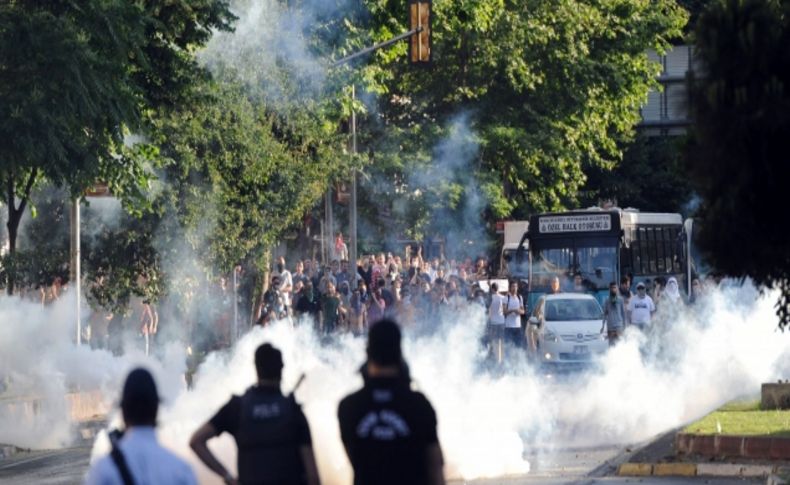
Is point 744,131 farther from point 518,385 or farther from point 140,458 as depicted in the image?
point 518,385

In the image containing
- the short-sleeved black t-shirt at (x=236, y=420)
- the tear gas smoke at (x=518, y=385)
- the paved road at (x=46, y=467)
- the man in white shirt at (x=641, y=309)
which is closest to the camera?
the short-sleeved black t-shirt at (x=236, y=420)

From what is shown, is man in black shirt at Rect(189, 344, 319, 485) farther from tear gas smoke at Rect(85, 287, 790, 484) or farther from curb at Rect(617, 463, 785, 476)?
curb at Rect(617, 463, 785, 476)

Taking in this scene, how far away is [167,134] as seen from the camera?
1120 inches

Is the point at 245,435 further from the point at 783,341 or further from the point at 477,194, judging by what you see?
the point at 477,194

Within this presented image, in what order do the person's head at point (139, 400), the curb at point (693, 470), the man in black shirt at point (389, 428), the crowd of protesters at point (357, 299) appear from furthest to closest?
the crowd of protesters at point (357, 299) → the curb at point (693, 470) → the man in black shirt at point (389, 428) → the person's head at point (139, 400)

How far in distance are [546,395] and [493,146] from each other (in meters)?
21.8

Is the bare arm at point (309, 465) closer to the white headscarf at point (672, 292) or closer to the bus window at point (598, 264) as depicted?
the white headscarf at point (672, 292)

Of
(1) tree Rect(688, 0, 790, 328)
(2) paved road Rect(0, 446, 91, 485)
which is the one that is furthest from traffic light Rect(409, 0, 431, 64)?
(1) tree Rect(688, 0, 790, 328)

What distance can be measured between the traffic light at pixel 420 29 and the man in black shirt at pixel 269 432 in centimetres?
1819

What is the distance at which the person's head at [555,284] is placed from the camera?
3225cm

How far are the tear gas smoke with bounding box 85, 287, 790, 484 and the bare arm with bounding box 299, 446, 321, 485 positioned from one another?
5076 millimetres

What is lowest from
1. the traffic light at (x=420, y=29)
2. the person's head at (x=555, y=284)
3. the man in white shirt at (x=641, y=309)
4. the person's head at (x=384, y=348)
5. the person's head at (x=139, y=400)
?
the person's head at (x=139, y=400)

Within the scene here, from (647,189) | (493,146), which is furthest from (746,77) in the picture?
(647,189)

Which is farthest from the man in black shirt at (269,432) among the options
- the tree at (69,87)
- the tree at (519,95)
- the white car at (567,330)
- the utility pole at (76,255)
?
the tree at (519,95)
